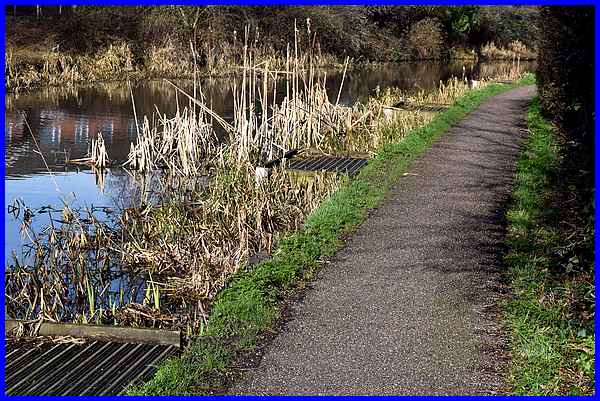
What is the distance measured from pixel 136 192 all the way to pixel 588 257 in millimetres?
6962

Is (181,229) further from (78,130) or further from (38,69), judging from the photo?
(38,69)

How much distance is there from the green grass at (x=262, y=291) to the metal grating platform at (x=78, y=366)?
0.91 ft

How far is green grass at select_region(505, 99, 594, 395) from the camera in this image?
501cm

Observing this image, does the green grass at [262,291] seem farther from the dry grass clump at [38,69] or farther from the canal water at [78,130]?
the dry grass clump at [38,69]

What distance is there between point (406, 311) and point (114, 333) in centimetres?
206

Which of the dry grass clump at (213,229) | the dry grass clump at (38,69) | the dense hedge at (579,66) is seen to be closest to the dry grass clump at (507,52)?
the dry grass clump at (38,69)

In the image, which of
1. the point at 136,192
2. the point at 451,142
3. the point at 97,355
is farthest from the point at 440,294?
the point at 451,142

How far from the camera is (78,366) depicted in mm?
5680

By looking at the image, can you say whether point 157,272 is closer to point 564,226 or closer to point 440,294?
point 440,294

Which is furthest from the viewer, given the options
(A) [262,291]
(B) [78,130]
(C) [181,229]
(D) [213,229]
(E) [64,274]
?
(B) [78,130]

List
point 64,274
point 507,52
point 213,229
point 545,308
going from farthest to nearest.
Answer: point 507,52 → point 213,229 → point 64,274 → point 545,308

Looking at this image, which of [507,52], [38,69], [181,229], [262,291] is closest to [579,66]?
[262,291]

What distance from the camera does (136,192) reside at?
1191 cm

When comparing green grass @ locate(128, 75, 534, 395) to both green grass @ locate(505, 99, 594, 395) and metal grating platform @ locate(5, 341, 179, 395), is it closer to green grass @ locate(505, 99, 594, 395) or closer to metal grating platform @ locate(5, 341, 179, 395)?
metal grating platform @ locate(5, 341, 179, 395)
